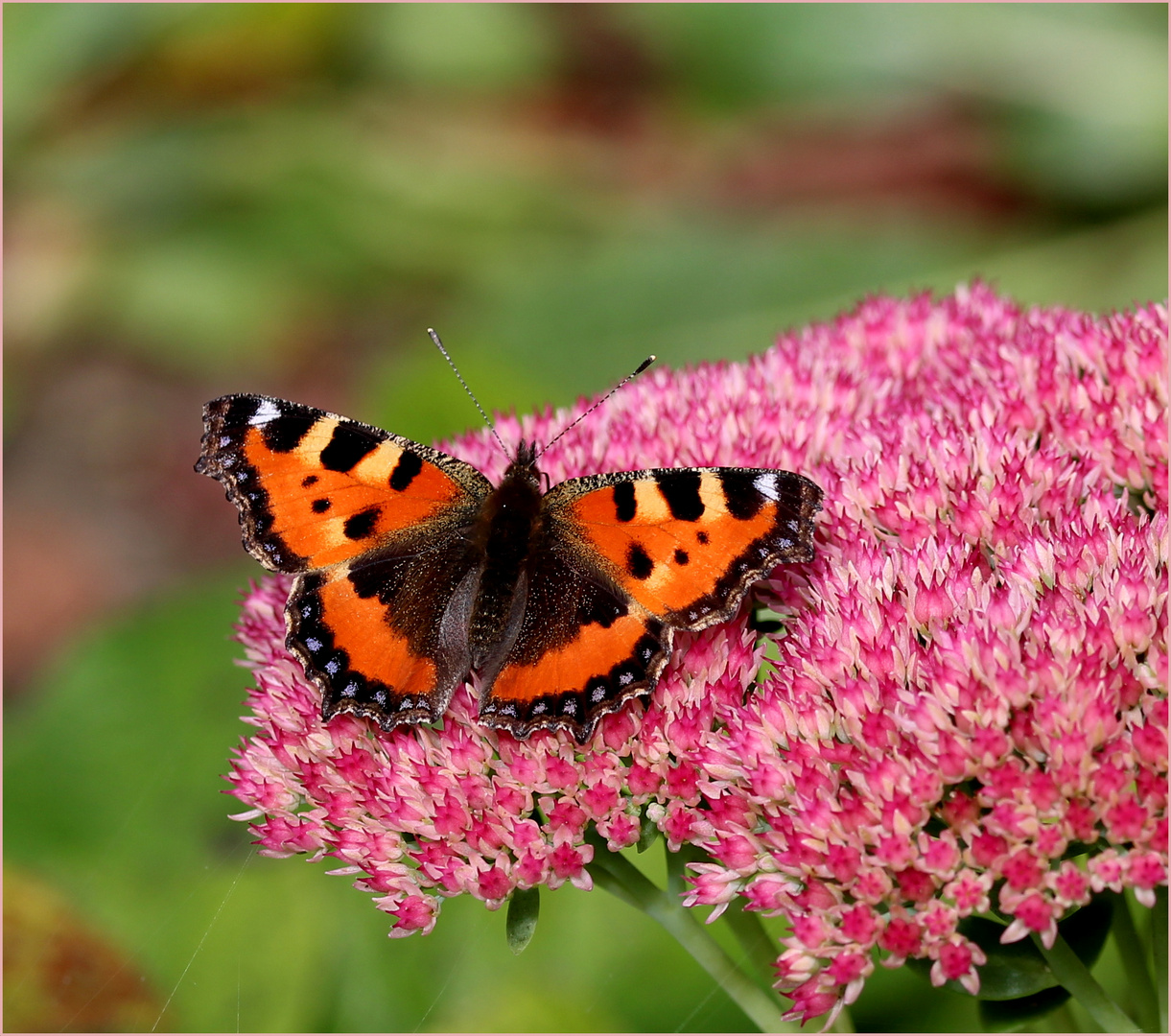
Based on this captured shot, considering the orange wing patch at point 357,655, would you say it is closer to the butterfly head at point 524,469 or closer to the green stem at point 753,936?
the butterfly head at point 524,469

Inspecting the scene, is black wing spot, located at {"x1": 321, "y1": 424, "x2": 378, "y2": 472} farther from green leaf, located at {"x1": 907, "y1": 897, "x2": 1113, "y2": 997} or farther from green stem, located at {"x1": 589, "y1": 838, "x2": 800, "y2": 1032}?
green leaf, located at {"x1": 907, "y1": 897, "x2": 1113, "y2": 997}

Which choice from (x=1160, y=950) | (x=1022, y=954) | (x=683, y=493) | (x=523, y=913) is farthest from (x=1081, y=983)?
(x=683, y=493)

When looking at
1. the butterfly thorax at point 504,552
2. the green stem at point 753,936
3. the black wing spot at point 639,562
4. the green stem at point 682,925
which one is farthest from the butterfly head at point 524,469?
the green stem at point 753,936

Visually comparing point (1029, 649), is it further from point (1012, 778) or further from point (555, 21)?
point (555, 21)

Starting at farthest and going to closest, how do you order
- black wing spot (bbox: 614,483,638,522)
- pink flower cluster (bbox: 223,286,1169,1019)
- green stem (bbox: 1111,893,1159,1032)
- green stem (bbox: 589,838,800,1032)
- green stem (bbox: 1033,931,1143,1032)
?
black wing spot (bbox: 614,483,638,522)
green stem (bbox: 589,838,800,1032)
green stem (bbox: 1111,893,1159,1032)
green stem (bbox: 1033,931,1143,1032)
pink flower cluster (bbox: 223,286,1169,1019)

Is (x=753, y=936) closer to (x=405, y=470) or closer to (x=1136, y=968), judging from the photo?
(x=1136, y=968)

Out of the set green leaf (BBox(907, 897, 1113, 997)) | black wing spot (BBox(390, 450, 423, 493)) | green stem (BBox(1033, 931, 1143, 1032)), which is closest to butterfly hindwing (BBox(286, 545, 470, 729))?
black wing spot (BBox(390, 450, 423, 493))

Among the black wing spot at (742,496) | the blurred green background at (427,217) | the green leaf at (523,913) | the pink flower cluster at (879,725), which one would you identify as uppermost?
the blurred green background at (427,217)
